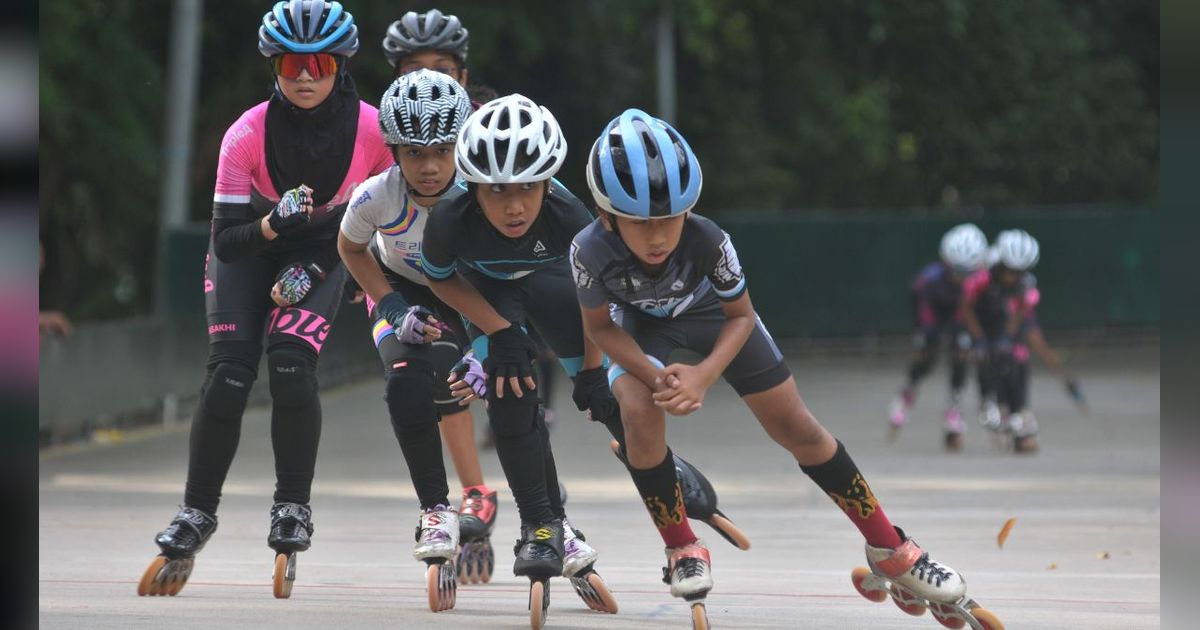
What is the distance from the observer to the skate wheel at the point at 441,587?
6059 millimetres

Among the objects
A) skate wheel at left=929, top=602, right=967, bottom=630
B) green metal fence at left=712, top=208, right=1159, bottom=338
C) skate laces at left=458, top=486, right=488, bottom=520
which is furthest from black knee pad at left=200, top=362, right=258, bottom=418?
green metal fence at left=712, top=208, right=1159, bottom=338

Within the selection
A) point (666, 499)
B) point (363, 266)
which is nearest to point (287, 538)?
point (363, 266)

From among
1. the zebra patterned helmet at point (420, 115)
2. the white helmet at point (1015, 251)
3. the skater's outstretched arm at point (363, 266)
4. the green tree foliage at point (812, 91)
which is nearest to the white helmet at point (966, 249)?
the white helmet at point (1015, 251)

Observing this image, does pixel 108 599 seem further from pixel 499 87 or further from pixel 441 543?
pixel 499 87

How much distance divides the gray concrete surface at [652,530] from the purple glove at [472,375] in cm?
75

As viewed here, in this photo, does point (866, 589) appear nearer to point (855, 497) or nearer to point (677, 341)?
point (855, 497)

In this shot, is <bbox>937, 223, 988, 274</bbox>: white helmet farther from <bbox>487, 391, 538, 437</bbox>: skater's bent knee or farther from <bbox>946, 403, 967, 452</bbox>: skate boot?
<bbox>487, 391, 538, 437</bbox>: skater's bent knee

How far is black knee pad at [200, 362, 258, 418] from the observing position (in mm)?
6285

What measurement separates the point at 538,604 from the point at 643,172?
4.58 ft

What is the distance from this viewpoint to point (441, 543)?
609cm

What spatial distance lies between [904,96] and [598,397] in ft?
114

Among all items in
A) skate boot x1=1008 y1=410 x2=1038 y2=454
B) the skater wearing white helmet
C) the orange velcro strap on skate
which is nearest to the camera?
the orange velcro strap on skate

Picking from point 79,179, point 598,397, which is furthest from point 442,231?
point 79,179

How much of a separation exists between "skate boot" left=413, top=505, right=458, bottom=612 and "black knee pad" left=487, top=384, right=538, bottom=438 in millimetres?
441
